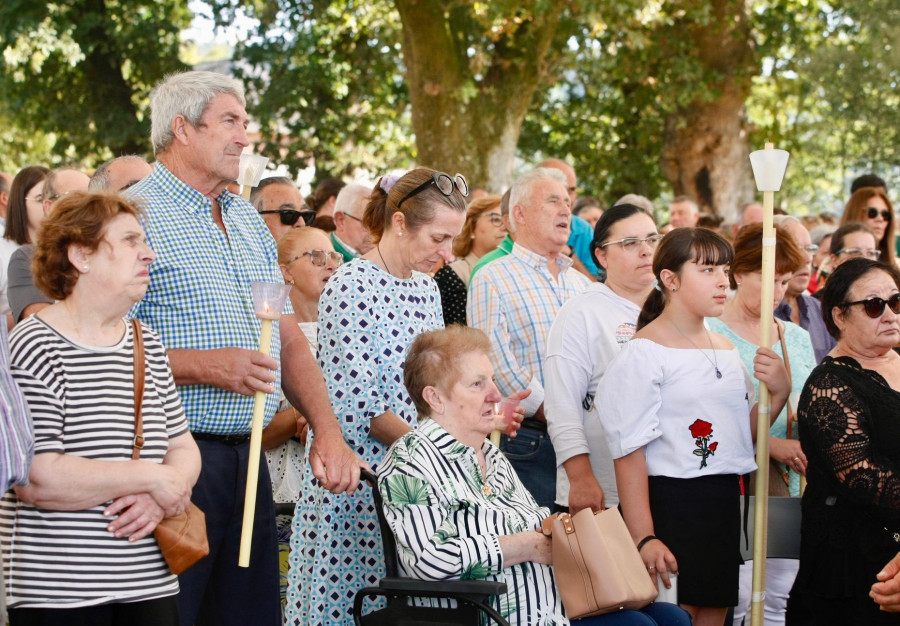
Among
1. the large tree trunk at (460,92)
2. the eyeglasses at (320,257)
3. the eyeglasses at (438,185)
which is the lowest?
the eyeglasses at (320,257)

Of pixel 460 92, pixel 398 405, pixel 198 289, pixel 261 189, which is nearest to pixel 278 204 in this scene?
pixel 261 189

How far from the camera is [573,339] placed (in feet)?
15.8

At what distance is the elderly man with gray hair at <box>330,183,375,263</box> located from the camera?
21.9 feet

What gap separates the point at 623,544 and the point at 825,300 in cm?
163

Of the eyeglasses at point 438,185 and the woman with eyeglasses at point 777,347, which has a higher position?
the eyeglasses at point 438,185

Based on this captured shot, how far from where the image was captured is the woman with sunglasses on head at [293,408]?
4.87m

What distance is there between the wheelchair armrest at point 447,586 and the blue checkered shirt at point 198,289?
26.7 inches

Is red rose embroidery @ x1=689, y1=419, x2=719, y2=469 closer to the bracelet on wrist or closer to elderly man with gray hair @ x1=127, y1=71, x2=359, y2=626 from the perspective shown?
the bracelet on wrist

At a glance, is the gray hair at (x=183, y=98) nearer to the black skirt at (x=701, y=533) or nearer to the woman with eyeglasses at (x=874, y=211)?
the black skirt at (x=701, y=533)

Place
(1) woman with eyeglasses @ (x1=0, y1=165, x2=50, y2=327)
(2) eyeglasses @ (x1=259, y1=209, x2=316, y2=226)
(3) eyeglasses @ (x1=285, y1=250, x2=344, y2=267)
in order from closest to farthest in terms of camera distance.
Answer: (3) eyeglasses @ (x1=285, y1=250, x2=344, y2=267) → (1) woman with eyeglasses @ (x1=0, y1=165, x2=50, y2=327) → (2) eyeglasses @ (x1=259, y1=209, x2=316, y2=226)

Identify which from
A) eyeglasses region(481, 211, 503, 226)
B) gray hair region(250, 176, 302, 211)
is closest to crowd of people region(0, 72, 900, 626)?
gray hair region(250, 176, 302, 211)

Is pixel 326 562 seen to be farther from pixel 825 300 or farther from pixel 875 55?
pixel 875 55

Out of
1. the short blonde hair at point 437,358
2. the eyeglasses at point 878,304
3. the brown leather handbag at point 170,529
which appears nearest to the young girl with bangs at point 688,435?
the eyeglasses at point 878,304

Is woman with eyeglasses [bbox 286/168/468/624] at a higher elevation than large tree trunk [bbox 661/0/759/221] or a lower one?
lower
